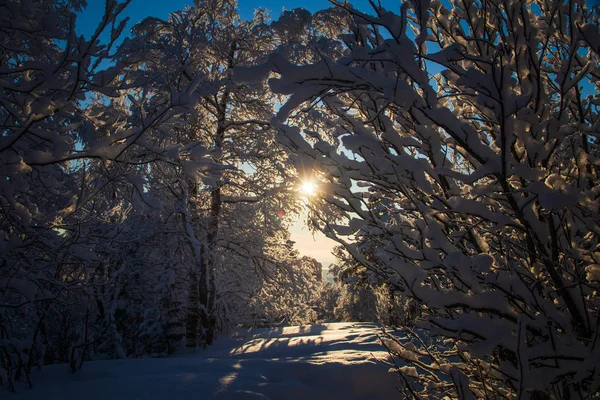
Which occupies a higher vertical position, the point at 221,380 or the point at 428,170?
the point at 428,170

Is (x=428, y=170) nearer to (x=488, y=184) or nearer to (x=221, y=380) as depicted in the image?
(x=488, y=184)

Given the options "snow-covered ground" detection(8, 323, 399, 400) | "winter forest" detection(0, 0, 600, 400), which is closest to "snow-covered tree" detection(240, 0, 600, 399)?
"winter forest" detection(0, 0, 600, 400)

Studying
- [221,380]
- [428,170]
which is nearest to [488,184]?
[428,170]

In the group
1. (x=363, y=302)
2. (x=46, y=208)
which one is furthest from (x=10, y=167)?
(x=363, y=302)

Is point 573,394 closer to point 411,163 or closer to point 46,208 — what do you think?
point 411,163

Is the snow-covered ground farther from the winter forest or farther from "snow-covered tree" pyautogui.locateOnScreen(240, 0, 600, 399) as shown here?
"snow-covered tree" pyautogui.locateOnScreen(240, 0, 600, 399)

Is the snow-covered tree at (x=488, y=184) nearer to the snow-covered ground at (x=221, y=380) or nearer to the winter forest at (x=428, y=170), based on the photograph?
the winter forest at (x=428, y=170)

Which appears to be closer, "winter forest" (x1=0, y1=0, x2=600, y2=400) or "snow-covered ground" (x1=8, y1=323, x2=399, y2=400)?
"winter forest" (x1=0, y1=0, x2=600, y2=400)

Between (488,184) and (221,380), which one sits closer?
(488,184)

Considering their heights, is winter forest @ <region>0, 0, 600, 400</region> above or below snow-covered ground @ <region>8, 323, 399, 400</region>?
above

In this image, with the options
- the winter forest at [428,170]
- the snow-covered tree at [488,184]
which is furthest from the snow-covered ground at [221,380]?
the snow-covered tree at [488,184]

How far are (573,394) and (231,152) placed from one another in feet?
22.0

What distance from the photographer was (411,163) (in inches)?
47.0

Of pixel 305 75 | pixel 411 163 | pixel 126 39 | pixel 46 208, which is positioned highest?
pixel 126 39
